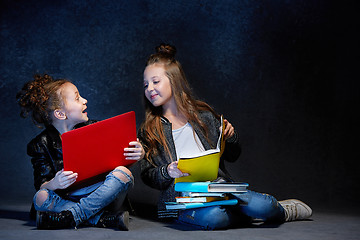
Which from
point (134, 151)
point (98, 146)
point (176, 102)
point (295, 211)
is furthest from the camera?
point (176, 102)

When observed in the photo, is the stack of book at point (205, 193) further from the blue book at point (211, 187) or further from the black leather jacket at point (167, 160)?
the black leather jacket at point (167, 160)

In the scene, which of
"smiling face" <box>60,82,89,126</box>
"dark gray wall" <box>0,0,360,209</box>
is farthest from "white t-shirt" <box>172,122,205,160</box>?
"dark gray wall" <box>0,0,360,209</box>

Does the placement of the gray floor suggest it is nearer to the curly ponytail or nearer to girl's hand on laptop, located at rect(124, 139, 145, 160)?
girl's hand on laptop, located at rect(124, 139, 145, 160)

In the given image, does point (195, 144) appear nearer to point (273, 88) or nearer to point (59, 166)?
point (59, 166)

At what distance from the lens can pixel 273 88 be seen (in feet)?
11.2

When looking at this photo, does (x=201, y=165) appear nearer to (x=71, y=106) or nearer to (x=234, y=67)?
(x=71, y=106)

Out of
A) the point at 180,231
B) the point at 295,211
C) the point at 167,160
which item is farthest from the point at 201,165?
the point at 295,211

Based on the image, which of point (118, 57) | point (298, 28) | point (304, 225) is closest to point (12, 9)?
point (118, 57)

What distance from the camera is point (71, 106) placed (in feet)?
7.81

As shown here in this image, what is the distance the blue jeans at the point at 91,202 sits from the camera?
2096 millimetres

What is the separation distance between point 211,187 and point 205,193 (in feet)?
0.17

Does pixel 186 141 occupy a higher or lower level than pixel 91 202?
higher

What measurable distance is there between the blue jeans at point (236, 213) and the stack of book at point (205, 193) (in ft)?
0.20

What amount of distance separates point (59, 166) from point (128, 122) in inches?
20.2
